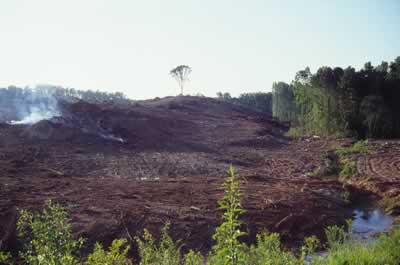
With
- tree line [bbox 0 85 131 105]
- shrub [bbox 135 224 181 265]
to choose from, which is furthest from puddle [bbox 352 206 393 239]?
tree line [bbox 0 85 131 105]

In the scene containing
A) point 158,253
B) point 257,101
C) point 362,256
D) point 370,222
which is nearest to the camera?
point 158,253

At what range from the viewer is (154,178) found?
36.5 feet

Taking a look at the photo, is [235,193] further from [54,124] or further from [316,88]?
[316,88]

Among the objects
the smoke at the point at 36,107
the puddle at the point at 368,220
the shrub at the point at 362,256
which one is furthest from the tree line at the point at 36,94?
the shrub at the point at 362,256

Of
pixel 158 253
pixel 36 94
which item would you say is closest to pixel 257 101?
pixel 36 94

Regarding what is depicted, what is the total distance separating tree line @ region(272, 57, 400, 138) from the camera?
67.3 feet

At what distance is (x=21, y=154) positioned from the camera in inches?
527

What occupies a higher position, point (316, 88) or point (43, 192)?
point (316, 88)

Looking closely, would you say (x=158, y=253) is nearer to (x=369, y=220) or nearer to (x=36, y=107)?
(x=369, y=220)

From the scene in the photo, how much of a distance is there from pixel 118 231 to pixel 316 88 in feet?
62.8

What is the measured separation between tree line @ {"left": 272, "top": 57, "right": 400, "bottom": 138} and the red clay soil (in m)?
2.59

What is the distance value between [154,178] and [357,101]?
15.4 m

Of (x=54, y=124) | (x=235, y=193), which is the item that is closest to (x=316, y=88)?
(x=54, y=124)

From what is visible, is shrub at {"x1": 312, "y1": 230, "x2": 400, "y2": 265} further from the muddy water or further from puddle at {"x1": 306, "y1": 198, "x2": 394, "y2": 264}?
the muddy water
